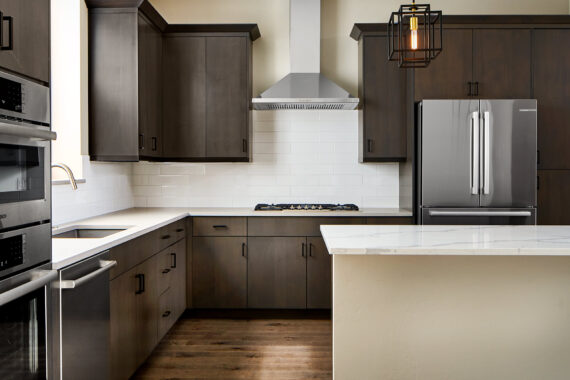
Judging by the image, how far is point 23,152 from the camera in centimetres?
164

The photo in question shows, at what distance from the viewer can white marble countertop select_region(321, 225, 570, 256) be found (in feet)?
6.51

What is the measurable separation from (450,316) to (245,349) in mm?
1592

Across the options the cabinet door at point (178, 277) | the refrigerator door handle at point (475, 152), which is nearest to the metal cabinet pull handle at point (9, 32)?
the cabinet door at point (178, 277)

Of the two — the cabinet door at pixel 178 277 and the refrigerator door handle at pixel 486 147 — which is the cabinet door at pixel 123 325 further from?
the refrigerator door handle at pixel 486 147

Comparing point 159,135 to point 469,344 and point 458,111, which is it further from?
point 469,344

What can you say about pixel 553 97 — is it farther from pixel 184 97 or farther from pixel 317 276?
pixel 184 97

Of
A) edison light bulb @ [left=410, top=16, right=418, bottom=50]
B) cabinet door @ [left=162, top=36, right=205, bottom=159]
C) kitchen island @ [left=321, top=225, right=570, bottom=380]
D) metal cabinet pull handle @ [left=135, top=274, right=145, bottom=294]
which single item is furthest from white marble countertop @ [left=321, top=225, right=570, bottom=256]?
cabinet door @ [left=162, top=36, right=205, bottom=159]

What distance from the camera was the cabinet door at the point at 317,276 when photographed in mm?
4066

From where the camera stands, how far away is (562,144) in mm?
4031

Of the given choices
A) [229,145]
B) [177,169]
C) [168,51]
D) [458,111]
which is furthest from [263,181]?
[458,111]

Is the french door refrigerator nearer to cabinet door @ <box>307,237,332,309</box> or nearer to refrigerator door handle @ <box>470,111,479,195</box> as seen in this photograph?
refrigerator door handle @ <box>470,111,479,195</box>

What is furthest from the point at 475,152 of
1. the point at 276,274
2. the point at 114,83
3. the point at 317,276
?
the point at 114,83

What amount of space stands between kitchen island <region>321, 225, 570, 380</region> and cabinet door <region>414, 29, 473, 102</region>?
209 cm

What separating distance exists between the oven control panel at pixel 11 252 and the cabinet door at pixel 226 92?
108 inches
